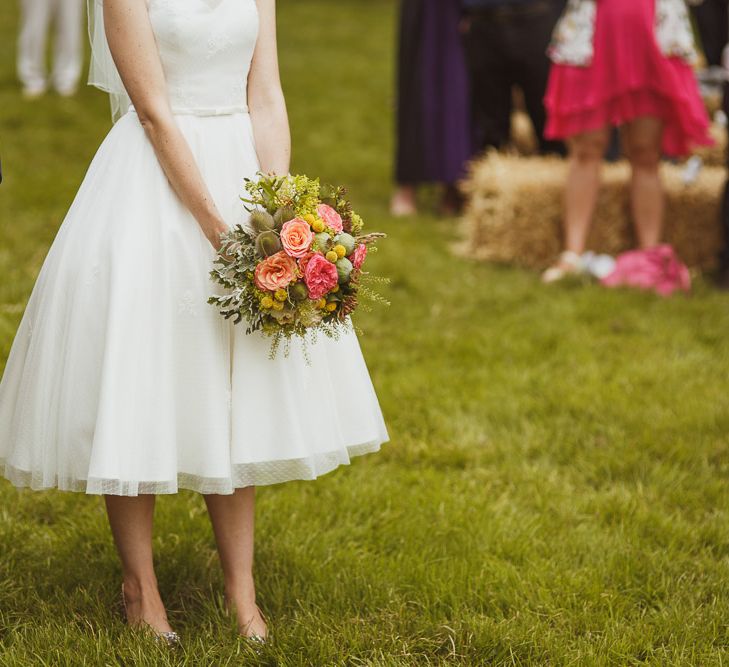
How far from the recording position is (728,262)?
19.6ft

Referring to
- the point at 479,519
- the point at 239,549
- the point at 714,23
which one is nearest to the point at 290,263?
the point at 239,549

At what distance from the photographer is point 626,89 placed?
19.1ft

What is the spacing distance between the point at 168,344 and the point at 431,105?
564 centimetres

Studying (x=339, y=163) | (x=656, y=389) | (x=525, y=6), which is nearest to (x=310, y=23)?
(x=339, y=163)

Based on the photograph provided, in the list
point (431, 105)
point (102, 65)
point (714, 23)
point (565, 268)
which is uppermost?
point (714, 23)

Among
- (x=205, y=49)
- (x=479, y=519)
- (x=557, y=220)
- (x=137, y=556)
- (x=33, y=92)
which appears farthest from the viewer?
(x=33, y=92)

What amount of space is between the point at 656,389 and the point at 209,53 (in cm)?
264

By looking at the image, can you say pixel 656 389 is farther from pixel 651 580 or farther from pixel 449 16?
pixel 449 16

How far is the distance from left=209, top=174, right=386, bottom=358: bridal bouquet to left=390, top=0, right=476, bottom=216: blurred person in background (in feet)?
16.9

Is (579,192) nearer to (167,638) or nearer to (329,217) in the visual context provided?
(329,217)

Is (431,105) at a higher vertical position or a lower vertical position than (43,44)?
lower

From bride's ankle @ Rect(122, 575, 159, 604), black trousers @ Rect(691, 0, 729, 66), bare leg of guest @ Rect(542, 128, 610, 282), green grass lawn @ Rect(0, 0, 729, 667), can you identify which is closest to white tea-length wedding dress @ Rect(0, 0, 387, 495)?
bride's ankle @ Rect(122, 575, 159, 604)

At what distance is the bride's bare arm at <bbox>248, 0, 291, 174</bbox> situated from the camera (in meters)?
Answer: 2.84

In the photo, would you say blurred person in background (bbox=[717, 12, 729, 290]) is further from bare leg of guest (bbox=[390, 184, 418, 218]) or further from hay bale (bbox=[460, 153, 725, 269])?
bare leg of guest (bbox=[390, 184, 418, 218])
